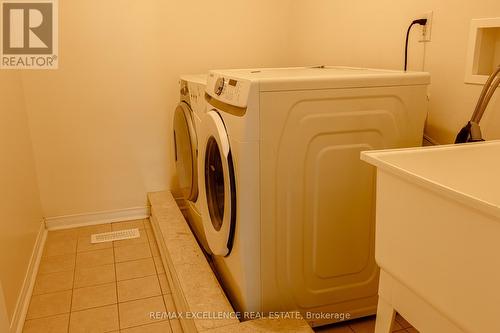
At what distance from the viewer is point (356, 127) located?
4.94 ft

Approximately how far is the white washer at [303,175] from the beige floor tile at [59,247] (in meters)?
1.19

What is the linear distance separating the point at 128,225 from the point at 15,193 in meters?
0.87

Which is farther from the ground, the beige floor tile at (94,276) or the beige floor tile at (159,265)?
the beige floor tile at (159,265)

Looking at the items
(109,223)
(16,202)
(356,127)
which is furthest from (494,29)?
(109,223)

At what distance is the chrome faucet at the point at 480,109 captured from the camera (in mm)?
1286

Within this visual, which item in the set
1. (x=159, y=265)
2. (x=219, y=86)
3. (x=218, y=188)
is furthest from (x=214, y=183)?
(x=159, y=265)

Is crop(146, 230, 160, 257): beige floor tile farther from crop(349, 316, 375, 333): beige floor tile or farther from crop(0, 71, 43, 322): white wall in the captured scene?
crop(349, 316, 375, 333): beige floor tile

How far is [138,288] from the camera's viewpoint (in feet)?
6.66

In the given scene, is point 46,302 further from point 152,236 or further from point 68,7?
point 68,7

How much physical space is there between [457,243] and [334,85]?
0.80 metres

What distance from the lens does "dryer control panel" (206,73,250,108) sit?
1370mm

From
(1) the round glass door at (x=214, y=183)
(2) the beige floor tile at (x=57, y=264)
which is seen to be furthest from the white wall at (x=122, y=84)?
(1) the round glass door at (x=214, y=183)

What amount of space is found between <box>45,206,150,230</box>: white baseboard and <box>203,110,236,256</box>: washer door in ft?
3.83

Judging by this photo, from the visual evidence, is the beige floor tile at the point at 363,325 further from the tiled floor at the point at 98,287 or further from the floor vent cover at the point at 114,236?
the floor vent cover at the point at 114,236
